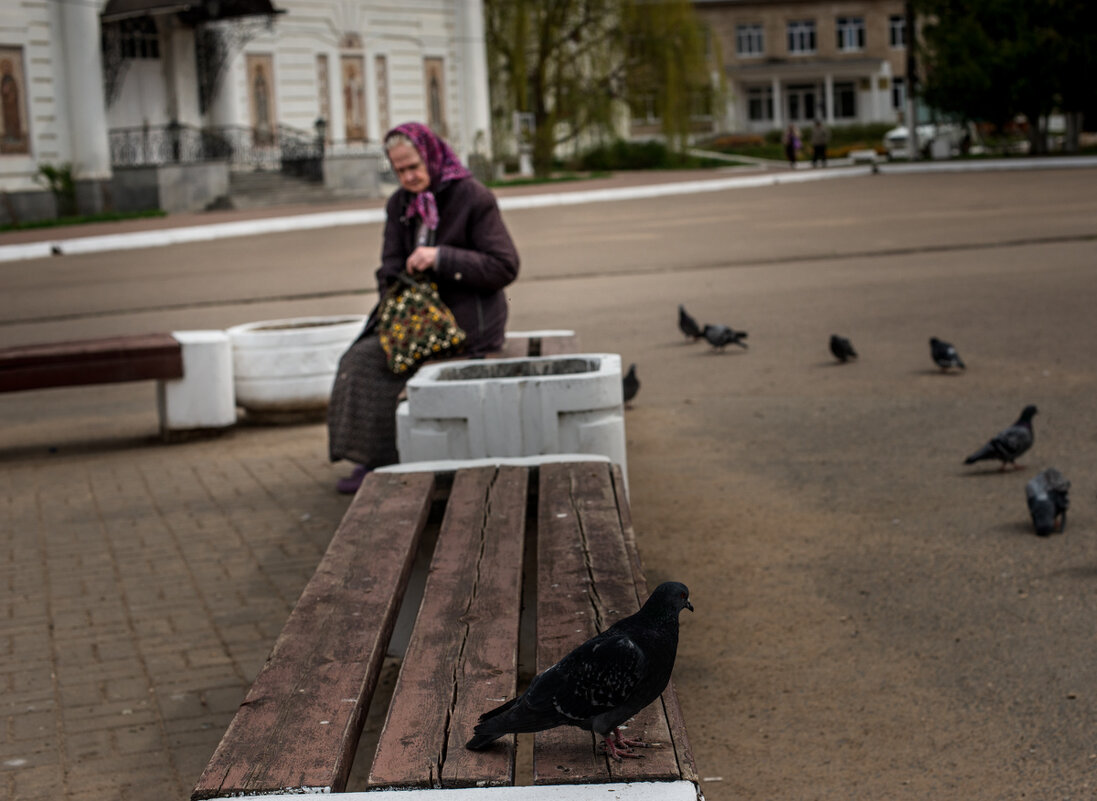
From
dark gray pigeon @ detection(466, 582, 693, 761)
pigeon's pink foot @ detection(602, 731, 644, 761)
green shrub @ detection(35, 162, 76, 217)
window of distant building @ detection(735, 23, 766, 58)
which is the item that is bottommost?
pigeon's pink foot @ detection(602, 731, 644, 761)

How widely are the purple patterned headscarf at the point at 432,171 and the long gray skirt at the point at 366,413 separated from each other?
2.43 ft

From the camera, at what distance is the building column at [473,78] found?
158 feet

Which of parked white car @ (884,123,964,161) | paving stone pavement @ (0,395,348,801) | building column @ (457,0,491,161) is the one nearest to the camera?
paving stone pavement @ (0,395,348,801)

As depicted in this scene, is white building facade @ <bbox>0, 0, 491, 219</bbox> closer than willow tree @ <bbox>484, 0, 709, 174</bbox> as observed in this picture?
Yes

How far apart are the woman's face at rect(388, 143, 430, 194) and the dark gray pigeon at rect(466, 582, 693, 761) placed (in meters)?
4.18

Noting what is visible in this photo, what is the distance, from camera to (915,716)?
4.05 meters

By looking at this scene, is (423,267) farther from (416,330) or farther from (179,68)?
(179,68)

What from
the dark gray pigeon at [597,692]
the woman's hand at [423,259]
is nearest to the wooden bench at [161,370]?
the woman's hand at [423,259]

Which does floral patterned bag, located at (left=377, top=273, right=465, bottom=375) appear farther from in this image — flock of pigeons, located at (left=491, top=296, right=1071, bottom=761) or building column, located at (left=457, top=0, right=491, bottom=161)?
building column, located at (left=457, top=0, right=491, bottom=161)

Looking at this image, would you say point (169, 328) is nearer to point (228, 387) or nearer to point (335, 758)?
point (228, 387)

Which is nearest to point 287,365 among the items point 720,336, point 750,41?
point 720,336

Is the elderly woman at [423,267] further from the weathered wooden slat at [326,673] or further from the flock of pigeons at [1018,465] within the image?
the weathered wooden slat at [326,673]

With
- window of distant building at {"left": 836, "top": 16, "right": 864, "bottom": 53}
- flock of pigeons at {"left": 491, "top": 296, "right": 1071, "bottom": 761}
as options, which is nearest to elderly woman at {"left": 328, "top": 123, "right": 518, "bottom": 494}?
flock of pigeons at {"left": 491, "top": 296, "right": 1071, "bottom": 761}

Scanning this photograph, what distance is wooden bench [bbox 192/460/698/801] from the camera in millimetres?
2688
